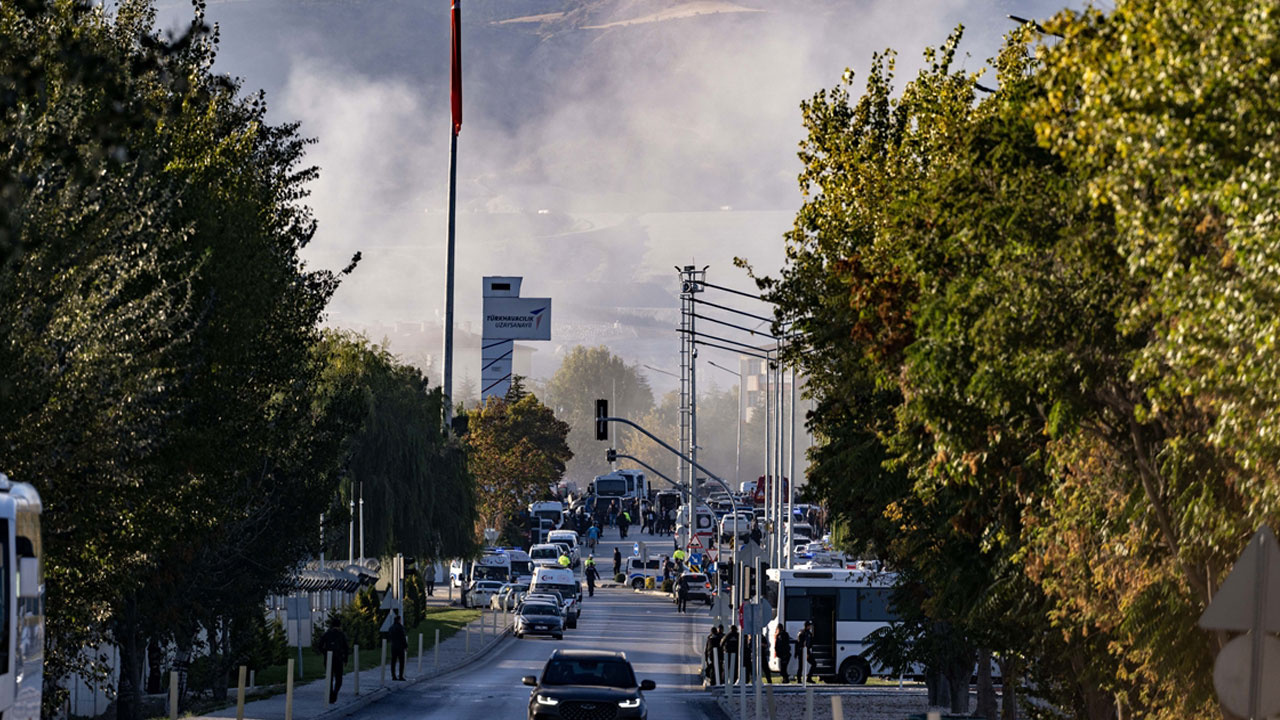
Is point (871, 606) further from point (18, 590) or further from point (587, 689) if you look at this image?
point (18, 590)

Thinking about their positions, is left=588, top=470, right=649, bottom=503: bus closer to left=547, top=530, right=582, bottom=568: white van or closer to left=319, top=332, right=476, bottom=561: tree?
left=547, top=530, right=582, bottom=568: white van

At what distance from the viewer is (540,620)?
60.8 metres

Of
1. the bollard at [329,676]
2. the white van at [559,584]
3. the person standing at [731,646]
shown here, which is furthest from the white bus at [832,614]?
the white van at [559,584]

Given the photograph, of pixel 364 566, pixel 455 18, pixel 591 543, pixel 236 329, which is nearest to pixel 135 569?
pixel 236 329

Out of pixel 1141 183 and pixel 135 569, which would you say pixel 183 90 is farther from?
pixel 1141 183

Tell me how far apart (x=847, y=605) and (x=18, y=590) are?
35.6 metres

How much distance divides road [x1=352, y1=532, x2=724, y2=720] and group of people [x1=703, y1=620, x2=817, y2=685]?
2.12 ft

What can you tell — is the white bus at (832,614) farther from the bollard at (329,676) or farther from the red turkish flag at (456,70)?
the red turkish flag at (456,70)

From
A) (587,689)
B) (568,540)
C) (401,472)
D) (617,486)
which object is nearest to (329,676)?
(587,689)

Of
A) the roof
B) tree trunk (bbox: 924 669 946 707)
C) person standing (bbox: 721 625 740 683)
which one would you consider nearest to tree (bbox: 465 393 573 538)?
person standing (bbox: 721 625 740 683)

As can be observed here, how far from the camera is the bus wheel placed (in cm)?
4816

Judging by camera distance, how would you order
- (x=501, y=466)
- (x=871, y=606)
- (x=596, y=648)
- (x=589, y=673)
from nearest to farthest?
1. (x=589, y=673)
2. (x=871, y=606)
3. (x=596, y=648)
4. (x=501, y=466)

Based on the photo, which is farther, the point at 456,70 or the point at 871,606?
the point at 456,70

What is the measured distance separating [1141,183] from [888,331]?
7.72 metres
